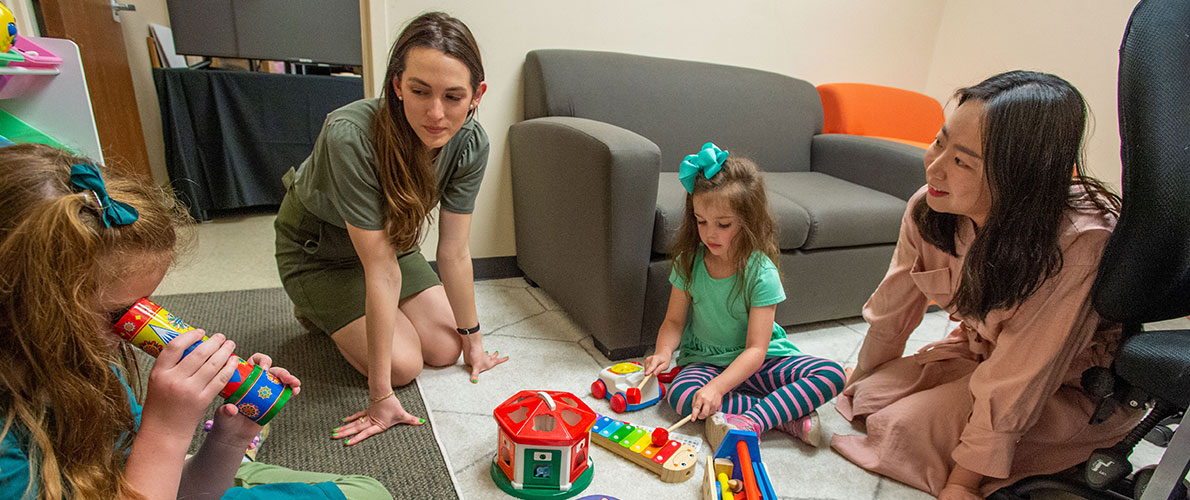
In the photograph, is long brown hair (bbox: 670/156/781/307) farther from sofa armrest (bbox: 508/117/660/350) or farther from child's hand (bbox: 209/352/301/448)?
child's hand (bbox: 209/352/301/448)

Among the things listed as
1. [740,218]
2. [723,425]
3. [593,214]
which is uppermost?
[740,218]

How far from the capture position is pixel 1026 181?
3.22 feet

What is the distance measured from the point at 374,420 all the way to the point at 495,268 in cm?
96

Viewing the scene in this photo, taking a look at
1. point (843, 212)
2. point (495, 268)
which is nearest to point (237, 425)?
point (495, 268)

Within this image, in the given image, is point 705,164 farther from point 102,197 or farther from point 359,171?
point 102,197

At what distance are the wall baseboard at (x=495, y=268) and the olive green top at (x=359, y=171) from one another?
0.72 metres

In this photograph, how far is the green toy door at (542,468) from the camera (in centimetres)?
105

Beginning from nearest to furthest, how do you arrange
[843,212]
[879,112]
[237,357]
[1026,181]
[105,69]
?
[237,357], [1026,181], [843,212], [105,69], [879,112]

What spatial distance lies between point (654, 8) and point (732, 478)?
1623 mm

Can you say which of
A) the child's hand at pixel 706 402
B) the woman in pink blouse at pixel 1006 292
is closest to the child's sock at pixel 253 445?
the child's hand at pixel 706 402

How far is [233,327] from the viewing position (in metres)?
1.61

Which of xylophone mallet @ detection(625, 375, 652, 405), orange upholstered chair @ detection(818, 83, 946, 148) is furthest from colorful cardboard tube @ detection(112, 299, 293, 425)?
orange upholstered chair @ detection(818, 83, 946, 148)

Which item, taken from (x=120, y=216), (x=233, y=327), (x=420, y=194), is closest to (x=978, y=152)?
(x=420, y=194)

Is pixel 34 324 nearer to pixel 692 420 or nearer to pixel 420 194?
pixel 420 194
